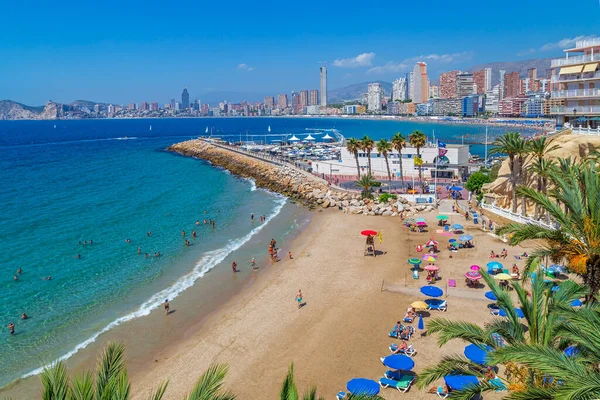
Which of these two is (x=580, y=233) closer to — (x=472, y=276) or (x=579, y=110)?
(x=472, y=276)

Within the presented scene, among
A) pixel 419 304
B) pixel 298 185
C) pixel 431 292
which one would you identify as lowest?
pixel 419 304

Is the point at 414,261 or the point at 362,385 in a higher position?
the point at 414,261

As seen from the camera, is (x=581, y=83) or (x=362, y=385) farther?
(x=581, y=83)

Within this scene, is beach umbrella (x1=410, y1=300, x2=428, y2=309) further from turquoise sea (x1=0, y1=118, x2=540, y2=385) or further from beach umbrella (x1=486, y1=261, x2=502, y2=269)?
turquoise sea (x1=0, y1=118, x2=540, y2=385)

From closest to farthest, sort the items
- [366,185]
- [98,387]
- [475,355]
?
[98,387]
[475,355]
[366,185]

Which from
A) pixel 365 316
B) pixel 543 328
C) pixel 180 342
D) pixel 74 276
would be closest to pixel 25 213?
pixel 74 276

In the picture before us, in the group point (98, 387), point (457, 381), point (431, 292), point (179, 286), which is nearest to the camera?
point (98, 387)

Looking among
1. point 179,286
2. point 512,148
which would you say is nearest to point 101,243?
point 179,286

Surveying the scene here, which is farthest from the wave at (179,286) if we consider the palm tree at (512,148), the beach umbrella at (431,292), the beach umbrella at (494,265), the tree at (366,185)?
the palm tree at (512,148)
